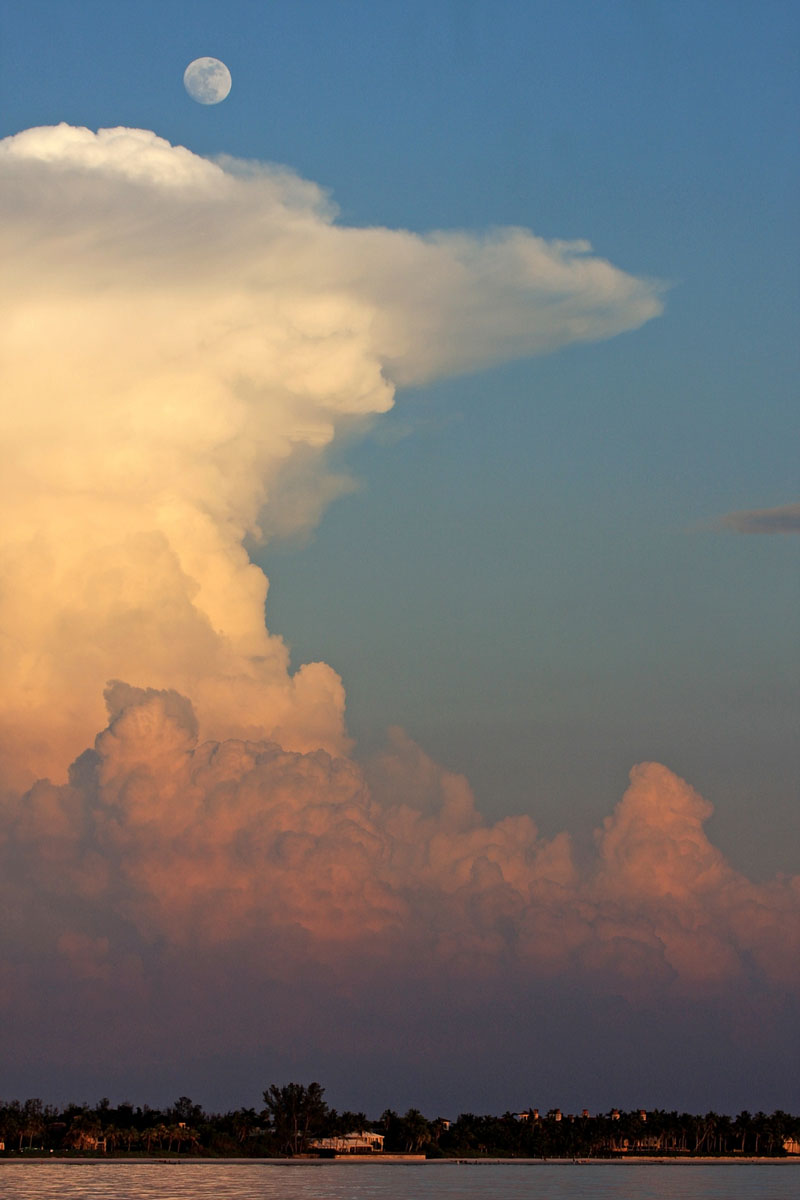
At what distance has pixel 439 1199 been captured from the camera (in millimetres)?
194750

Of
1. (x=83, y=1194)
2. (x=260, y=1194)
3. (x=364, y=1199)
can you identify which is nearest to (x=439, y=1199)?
(x=364, y=1199)

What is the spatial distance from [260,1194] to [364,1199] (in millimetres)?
14107

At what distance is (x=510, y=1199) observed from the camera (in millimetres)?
199250

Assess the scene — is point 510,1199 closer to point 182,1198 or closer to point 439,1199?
point 439,1199

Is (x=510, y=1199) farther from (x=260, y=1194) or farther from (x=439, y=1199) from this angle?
(x=260, y=1194)

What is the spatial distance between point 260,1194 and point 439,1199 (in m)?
23.0

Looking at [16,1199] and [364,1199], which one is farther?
[364,1199]

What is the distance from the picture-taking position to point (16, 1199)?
180m

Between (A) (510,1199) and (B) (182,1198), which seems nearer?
(B) (182,1198)

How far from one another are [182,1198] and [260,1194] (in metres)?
15.3

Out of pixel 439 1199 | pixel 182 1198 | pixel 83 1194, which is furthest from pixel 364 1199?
pixel 83 1194

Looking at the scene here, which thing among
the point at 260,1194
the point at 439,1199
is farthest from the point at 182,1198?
the point at 439,1199

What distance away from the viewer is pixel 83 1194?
194 metres

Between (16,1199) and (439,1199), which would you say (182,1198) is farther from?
(439,1199)
